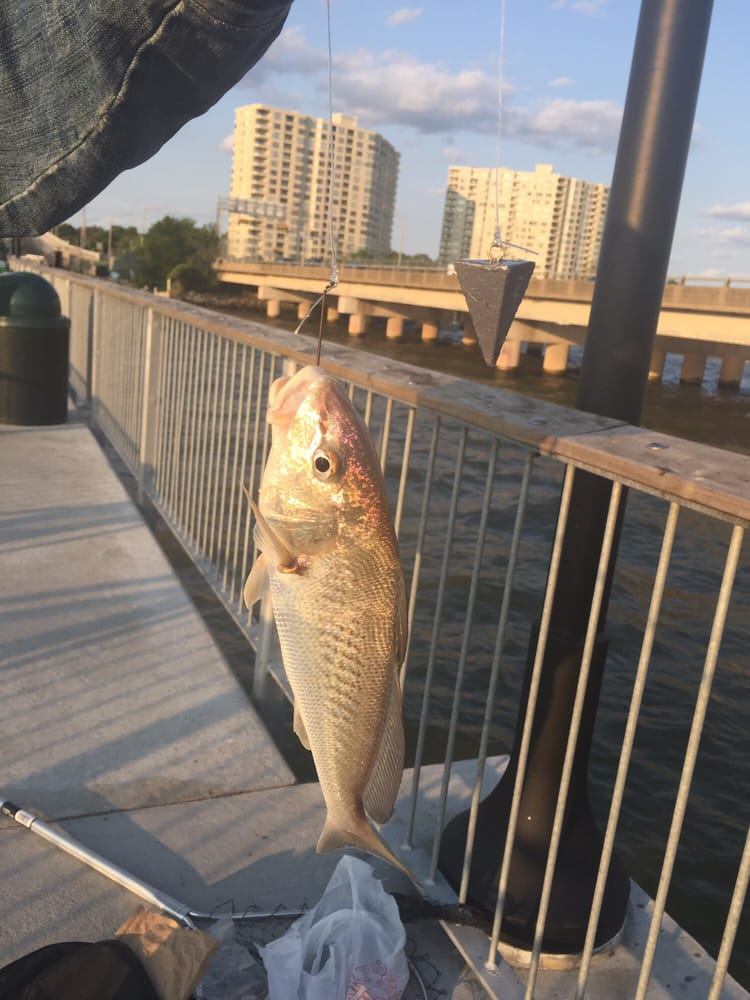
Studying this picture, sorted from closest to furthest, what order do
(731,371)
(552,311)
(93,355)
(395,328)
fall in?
(93,355)
(552,311)
(731,371)
(395,328)

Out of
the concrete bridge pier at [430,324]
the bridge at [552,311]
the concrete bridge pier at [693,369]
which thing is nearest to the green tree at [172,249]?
the bridge at [552,311]

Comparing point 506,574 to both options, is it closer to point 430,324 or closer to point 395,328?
point 430,324

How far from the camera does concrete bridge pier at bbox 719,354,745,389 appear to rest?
3828 centimetres

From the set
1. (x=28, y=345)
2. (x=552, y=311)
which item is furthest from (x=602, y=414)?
(x=552, y=311)

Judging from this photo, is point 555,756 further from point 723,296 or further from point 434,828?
point 723,296

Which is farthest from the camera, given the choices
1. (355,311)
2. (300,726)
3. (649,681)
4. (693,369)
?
(355,311)

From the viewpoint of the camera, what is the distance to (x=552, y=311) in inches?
1272

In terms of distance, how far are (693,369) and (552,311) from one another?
1101cm

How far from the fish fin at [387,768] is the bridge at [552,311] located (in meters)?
12.8

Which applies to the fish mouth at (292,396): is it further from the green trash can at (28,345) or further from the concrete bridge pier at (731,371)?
the concrete bridge pier at (731,371)

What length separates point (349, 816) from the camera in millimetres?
1834

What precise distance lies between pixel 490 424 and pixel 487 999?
1.58 meters

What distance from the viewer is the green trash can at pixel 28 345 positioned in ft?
29.7

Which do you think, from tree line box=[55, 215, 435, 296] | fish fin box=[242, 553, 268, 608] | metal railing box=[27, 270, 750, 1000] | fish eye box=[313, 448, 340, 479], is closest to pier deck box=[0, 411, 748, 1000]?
metal railing box=[27, 270, 750, 1000]
